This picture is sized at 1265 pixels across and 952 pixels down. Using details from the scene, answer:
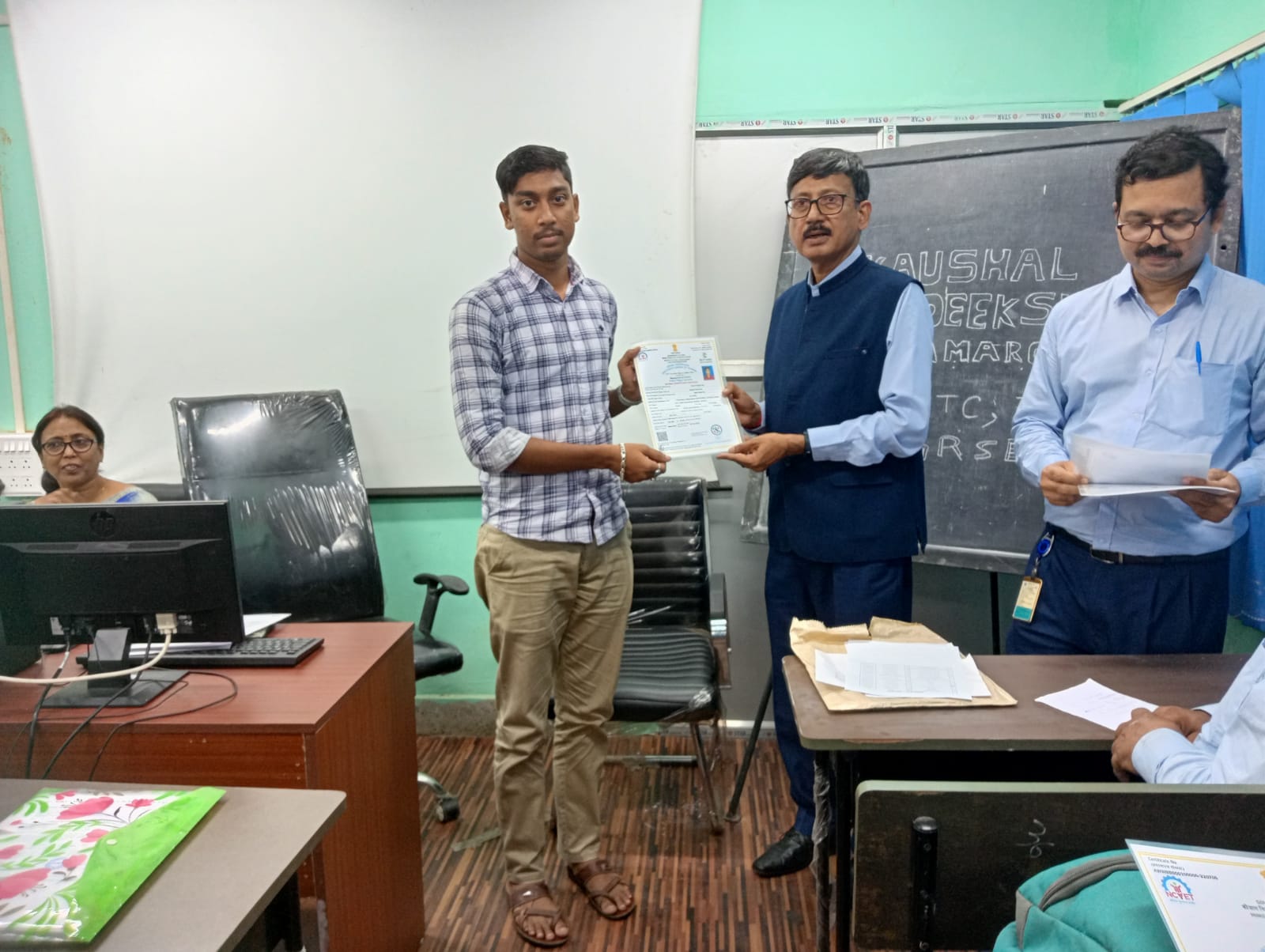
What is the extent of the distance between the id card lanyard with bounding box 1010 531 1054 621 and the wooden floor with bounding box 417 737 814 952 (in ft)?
2.96

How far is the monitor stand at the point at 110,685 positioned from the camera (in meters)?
1.46

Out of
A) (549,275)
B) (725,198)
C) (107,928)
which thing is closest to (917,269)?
(725,198)

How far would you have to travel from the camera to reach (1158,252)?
158 cm

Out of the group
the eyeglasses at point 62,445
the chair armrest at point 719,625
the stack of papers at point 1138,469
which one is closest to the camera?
the stack of papers at point 1138,469

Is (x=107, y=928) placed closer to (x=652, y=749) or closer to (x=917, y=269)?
(x=652, y=749)

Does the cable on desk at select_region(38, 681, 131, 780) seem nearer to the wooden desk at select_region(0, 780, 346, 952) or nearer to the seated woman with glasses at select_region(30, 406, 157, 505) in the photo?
the wooden desk at select_region(0, 780, 346, 952)

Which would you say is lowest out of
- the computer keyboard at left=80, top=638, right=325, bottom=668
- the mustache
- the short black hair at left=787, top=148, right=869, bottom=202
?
the computer keyboard at left=80, top=638, right=325, bottom=668

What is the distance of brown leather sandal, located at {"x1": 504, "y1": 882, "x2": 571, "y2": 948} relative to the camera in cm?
188

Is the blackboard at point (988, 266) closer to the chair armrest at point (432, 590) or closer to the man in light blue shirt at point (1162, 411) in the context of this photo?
the man in light blue shirt at point (1162, 411)

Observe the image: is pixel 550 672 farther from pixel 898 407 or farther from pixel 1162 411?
pixel 1162 411

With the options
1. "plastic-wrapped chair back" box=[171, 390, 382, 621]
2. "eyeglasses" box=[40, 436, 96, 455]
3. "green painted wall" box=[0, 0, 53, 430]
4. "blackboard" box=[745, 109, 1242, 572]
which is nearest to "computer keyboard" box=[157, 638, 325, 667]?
"plastic-wrapped chair back" box=[171, 390, 382, 621]

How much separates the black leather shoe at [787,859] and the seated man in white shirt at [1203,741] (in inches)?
42.8

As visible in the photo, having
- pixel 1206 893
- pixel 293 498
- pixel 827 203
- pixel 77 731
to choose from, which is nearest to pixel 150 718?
pixel 77 731

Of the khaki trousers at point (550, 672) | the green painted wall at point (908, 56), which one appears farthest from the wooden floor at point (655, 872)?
the green painted wall at point (908, 56)
